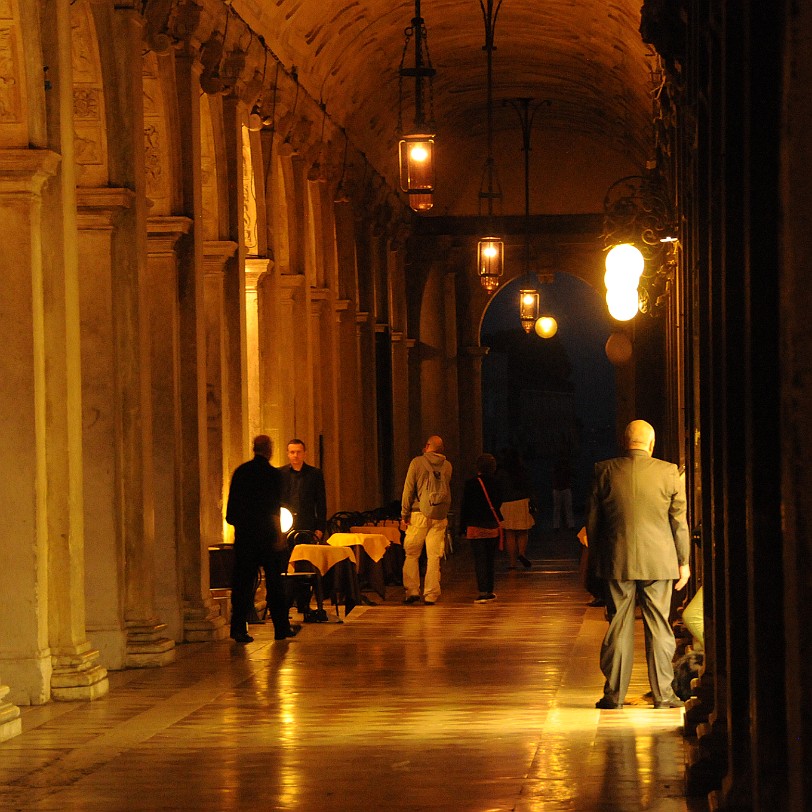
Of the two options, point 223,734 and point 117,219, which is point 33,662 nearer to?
point 223,734

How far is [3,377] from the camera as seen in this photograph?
37.9ft

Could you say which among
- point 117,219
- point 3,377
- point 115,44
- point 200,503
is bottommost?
point 200,503

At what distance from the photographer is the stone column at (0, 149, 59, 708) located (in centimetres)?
1148

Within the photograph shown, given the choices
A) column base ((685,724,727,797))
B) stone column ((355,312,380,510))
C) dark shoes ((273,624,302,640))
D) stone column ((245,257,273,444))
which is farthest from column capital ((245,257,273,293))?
column base ((685,724,727,797))

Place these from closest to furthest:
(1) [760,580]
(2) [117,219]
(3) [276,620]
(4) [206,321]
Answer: (1) [760,580] < (2) [117,219] < (3) [276,620] < (4) [206,321]

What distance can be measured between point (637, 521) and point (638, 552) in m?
0.19

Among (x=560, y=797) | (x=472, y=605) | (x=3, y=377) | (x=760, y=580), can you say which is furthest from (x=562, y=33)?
(x=760, y=580)

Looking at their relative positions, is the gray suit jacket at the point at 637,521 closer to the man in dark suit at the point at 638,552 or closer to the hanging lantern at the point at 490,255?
the man in dark suit at the point at 638,552

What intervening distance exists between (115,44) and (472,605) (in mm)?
8261

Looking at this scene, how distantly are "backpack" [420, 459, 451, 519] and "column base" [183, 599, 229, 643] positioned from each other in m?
4.71

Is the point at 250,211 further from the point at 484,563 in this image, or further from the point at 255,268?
the point at 484,563

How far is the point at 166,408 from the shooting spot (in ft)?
49.9

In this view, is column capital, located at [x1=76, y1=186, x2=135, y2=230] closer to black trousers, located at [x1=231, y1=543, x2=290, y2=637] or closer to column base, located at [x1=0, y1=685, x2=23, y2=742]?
black trousers, located at [x1=231, y1=543, x2=290, y2=637]

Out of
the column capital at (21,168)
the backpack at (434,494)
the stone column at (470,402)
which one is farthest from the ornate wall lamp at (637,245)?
the stone column at (470,402)
